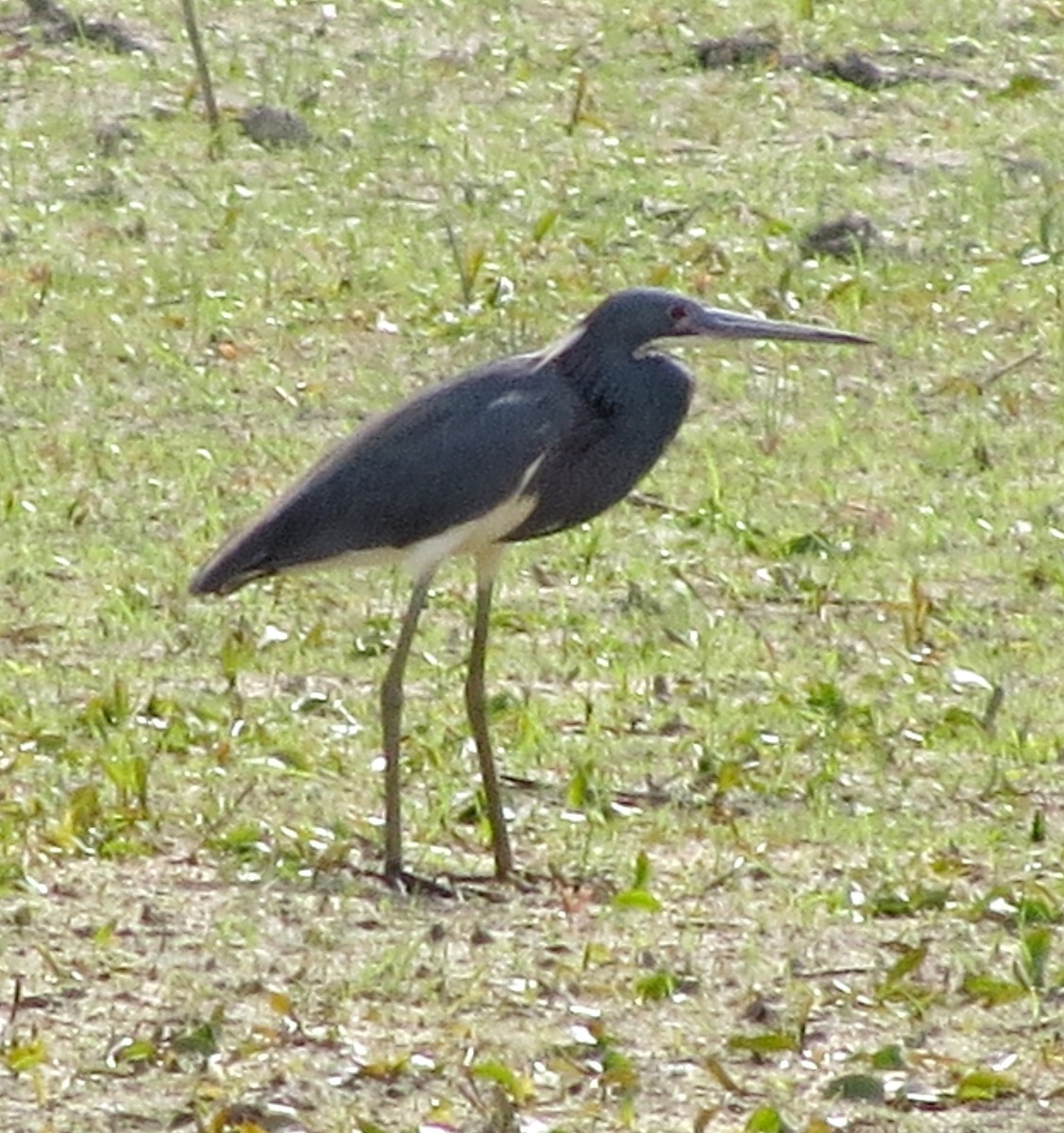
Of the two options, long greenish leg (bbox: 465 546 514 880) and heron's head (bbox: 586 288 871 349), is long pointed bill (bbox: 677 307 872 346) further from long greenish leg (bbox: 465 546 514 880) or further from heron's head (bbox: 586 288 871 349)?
long greenish leg (bbox: 465 546 514 880)

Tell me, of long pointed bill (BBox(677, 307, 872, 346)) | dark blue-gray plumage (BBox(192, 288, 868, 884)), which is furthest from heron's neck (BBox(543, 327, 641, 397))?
long pointed bill (BBox(677, 307, 872, 346))

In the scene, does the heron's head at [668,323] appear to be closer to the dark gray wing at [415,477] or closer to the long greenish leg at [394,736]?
the dark gray wing at [415,477]

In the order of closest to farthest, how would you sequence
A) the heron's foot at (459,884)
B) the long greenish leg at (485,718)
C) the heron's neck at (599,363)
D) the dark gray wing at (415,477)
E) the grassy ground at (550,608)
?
the grassy ground at (550,608) < the heron's foot at (459,884) < the long greenish leg at (485,718) < the dark gray wing at (415,477) < the heron's neck at (599,363)

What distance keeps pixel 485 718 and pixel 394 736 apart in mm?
290

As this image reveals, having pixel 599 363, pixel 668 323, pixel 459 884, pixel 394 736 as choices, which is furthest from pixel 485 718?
pixel 668 323

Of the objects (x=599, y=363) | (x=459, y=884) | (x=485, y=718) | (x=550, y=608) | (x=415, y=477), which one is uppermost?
(x=599, y=363)

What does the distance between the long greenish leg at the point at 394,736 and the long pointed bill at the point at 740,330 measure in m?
0.70

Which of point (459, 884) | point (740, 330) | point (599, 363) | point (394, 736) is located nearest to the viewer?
point (459, 884)

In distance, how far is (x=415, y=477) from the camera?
6.38 meters

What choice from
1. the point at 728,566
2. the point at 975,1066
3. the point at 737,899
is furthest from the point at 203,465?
the point at 975,1066

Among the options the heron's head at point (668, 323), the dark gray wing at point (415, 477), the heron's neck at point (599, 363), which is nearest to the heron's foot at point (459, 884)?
the dark gray wing at point (415, 477)

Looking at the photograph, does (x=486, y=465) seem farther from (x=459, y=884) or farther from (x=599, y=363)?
(x=459, y=884)

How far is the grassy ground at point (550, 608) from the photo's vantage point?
17.7ft

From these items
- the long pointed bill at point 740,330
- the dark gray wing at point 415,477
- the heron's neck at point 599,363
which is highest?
the long pointed bill at point 740,330
